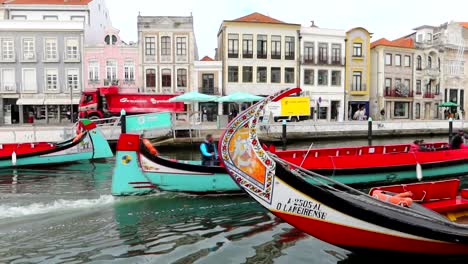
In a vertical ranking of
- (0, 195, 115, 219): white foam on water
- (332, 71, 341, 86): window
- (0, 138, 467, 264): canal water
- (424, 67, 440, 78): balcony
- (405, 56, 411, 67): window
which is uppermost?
(405, 56, 411, 67): window

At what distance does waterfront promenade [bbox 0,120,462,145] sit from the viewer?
23750mm

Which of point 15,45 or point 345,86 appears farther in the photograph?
point 345,86

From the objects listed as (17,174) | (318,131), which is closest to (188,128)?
(318,131)

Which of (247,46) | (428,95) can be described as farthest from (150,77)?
(428,95)

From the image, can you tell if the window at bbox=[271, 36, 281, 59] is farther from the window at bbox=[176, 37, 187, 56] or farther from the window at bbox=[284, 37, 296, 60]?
the window at bbox=[176, 37, 187, 56]

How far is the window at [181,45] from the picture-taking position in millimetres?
38094

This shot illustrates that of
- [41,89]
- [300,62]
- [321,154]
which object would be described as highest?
[300,62]

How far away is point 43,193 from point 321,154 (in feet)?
28.8

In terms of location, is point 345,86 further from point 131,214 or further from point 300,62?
point 131,214

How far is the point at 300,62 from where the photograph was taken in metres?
41.5

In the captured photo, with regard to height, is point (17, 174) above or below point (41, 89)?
below

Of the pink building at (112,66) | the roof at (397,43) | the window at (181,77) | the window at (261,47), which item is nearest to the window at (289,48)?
the window at (261,47)

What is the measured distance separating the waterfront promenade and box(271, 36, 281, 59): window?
1380 cm

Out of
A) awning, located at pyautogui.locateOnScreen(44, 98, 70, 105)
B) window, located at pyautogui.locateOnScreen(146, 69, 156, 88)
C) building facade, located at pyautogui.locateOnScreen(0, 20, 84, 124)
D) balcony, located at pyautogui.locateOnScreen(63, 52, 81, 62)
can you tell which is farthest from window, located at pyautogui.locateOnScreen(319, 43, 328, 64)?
awning, located at pyautogui.locateOnScreen(44, 98, 70, 105)
